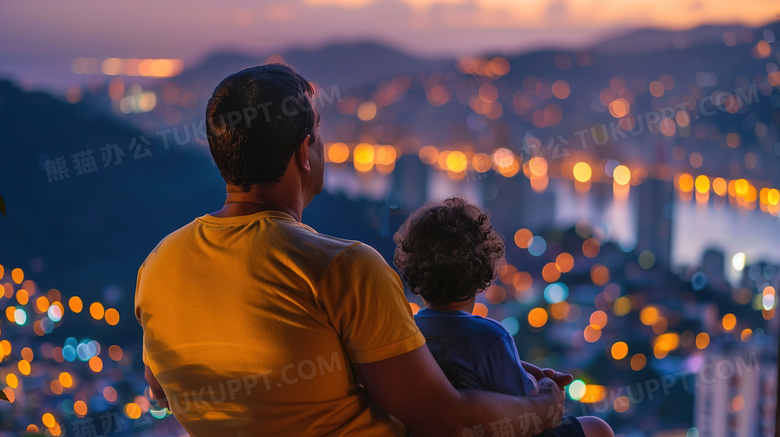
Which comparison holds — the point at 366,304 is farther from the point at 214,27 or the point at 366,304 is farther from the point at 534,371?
the point at 214,27

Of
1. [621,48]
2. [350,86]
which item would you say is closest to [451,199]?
[350,86]

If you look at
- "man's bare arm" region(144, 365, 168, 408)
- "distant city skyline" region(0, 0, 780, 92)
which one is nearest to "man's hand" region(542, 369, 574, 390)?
"man's bare arm" region(144, 365, 168, 408)

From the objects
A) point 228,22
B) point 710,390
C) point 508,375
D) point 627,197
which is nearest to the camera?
point 508,375

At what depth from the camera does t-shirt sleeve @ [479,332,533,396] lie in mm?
1093

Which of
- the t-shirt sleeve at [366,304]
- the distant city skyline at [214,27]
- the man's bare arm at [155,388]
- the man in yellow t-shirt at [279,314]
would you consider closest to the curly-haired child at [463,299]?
the man in yellow t-shirt at [279,314]

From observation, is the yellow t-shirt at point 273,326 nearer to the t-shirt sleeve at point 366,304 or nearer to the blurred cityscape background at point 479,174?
the t-shirt sleeve at point 366,304

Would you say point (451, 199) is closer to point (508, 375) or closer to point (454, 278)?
point (454, 278)

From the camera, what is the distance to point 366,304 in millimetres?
800

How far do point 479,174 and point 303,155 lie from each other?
6.02 meters

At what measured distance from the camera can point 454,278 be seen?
3.92 ft

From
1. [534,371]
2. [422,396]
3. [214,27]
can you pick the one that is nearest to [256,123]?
[422,396]

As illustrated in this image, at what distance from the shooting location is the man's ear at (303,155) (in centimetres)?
91

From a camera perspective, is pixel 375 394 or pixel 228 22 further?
pixel 228 22

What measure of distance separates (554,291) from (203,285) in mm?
11716
